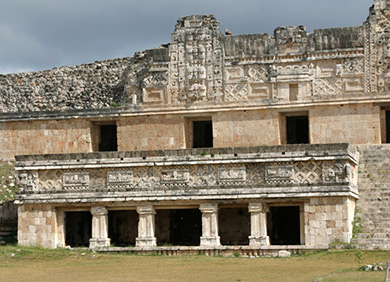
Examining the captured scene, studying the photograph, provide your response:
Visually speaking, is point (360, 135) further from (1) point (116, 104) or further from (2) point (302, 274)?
(2) point (302, 274)

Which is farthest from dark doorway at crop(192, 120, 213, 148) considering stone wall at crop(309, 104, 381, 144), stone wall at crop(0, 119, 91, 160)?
stone wall at crop(309, 104, 381, 144)

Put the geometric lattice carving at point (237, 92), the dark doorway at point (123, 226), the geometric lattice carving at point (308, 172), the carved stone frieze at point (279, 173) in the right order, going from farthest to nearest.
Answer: the geometric lattice carving at point (237, 92) < the dark doorway at point (123, 226) < the carved stone frieze at point (279, 173) < the geometric lattice carving at point (308, 172)

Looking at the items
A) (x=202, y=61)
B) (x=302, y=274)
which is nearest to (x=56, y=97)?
(x=202, y=61)

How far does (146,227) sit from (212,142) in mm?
7726

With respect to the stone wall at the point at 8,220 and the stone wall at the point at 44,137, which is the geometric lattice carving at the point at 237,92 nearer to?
the stone wall at the point at 44,137

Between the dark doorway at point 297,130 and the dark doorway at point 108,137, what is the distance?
6.00 m

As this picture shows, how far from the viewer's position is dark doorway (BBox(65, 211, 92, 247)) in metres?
23.6

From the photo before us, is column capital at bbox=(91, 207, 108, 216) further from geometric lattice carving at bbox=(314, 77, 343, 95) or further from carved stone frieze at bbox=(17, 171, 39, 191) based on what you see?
geometric lattice carving at bbox=(314, 77, 343, 95)

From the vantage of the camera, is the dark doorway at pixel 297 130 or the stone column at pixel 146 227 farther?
the dark doorway at pixel 297 130

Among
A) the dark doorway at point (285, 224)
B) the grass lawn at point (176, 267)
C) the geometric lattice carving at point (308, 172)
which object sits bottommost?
the grass lawn at point (176, 267)

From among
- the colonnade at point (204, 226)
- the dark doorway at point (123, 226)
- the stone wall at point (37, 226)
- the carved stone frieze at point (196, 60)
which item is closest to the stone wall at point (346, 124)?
the carved stone frieze at point (196, 60)

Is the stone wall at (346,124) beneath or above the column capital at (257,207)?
above

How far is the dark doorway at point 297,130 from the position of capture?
27922mm

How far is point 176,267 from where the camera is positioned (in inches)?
689
